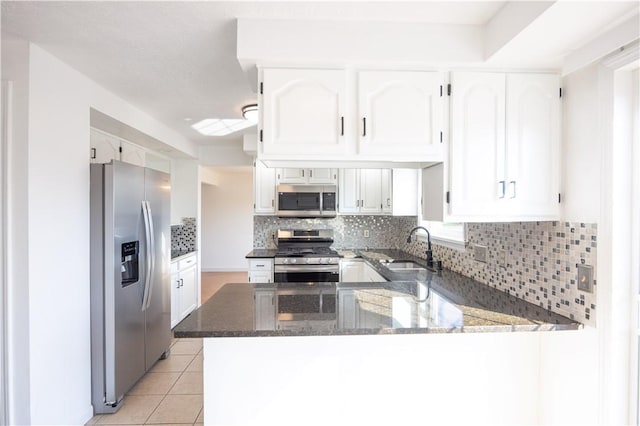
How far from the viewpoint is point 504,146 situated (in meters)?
1.60

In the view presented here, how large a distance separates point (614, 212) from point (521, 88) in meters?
0.72

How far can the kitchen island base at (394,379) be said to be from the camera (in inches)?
58.7

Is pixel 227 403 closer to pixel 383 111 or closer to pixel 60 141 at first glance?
pixel 383 111

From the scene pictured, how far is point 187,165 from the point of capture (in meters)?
4.67

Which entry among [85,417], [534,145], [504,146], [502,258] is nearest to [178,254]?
[85,417]

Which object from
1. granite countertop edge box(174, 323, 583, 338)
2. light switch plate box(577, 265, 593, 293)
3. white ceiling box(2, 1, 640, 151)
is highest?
white ceiling box(2, 1, 640, 151)

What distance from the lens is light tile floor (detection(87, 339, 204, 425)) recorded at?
226 cm

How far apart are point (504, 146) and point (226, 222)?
22.5 ft

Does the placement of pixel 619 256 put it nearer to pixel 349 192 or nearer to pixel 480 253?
pixel 480 253

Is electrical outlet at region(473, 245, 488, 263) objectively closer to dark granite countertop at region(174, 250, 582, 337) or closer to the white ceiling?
dark granite countertop at region(174, 250, 582, 337)

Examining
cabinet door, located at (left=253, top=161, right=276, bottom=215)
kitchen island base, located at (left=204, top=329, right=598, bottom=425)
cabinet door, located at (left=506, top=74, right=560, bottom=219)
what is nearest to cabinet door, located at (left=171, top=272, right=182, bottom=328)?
cabinet door, located at (left=253, top=161, right=276, bottom=215)

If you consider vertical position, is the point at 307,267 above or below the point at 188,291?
above

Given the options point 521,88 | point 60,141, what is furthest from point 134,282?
point 521,88

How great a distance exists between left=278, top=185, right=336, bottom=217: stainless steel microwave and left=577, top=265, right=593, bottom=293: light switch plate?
2.97m
